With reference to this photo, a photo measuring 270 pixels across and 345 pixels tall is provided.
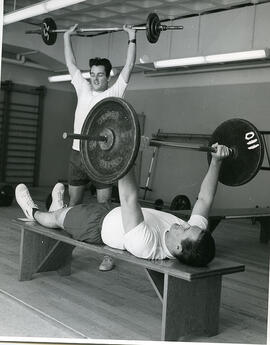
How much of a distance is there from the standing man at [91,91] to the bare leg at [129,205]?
0.89 m

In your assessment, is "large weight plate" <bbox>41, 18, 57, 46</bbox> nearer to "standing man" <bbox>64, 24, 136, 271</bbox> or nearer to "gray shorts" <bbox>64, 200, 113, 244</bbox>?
"standing man" <bbox>64, 24, 136, 271</bbox>

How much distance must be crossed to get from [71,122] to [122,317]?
22.4 feet

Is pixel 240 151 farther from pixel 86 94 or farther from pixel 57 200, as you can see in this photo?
pixel 57 200

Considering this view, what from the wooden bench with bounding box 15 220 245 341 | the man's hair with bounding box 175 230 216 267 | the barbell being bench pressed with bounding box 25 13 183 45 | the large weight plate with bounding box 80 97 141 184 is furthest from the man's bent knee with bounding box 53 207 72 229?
the barbell being bench pressed with bounding box 25 13 183 45

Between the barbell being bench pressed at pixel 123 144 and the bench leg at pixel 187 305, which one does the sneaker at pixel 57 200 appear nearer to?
the barbell being bench pressed at pixel 123 144

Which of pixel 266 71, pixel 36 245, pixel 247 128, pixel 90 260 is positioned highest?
pixel 266 71

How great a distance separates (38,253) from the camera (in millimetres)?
2699

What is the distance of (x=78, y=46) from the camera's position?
7.05 metres

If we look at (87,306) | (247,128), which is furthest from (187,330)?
(247,128)

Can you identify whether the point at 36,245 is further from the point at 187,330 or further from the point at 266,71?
the point at 266,71

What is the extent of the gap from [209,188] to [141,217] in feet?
1.29

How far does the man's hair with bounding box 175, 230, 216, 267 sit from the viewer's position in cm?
184

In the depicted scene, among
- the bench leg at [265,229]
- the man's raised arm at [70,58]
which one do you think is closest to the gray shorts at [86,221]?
the man's raised arm at [70,58]

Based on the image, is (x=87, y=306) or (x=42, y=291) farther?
(x=42, y=291)
